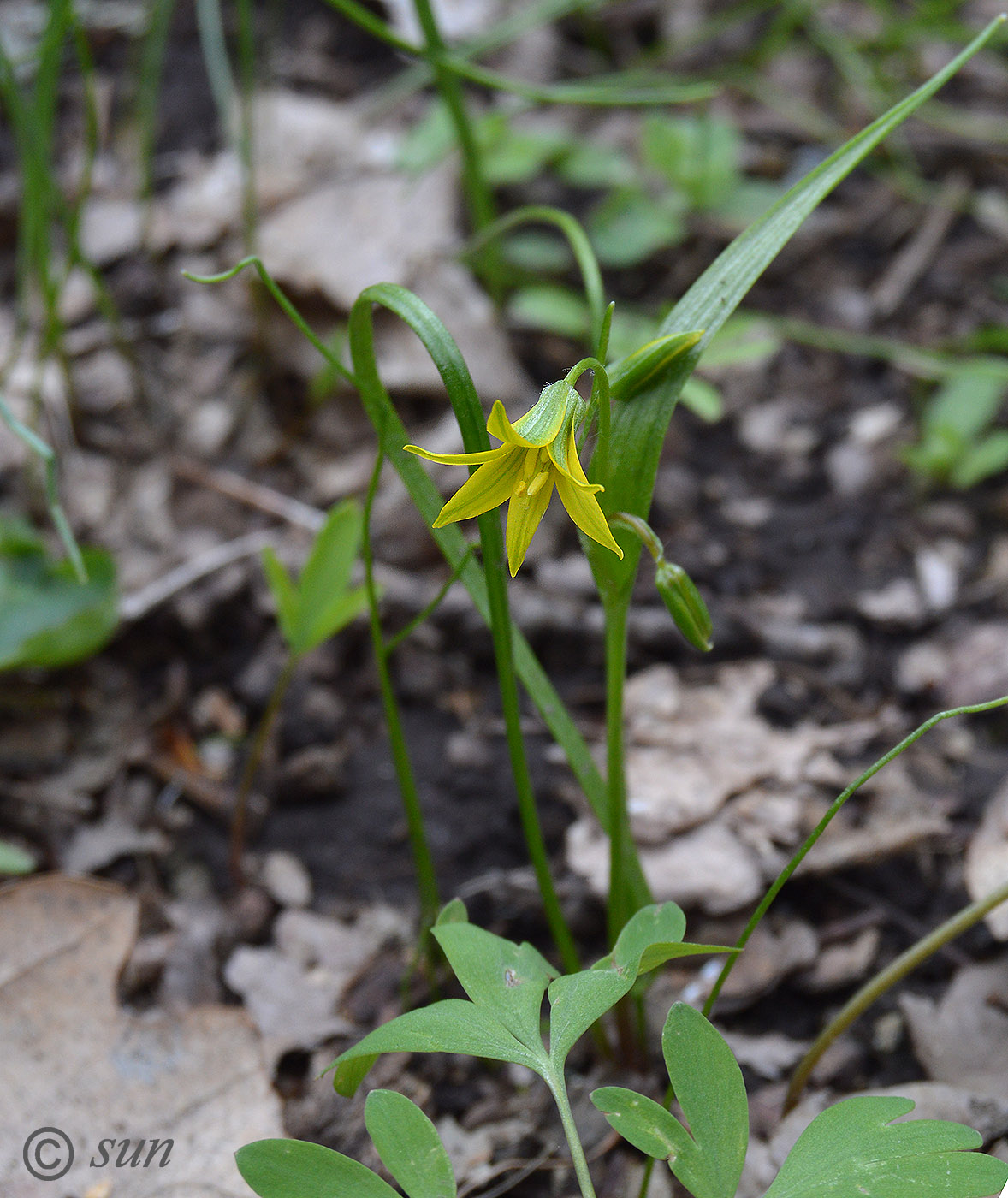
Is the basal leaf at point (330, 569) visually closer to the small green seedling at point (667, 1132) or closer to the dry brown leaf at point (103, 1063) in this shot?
the dry brown leaf at point (103, 1063)

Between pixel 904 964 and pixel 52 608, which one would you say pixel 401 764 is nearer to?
pixel 904 964

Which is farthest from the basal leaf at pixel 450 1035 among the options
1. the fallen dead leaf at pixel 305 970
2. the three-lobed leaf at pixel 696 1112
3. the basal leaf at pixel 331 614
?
the basal leaf at pixel 331 614

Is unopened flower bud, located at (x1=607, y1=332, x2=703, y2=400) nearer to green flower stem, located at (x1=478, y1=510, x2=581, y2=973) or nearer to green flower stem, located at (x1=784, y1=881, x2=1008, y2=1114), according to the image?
green flower stem, located at (x1=478, y1=510, x2=581, y2=973)

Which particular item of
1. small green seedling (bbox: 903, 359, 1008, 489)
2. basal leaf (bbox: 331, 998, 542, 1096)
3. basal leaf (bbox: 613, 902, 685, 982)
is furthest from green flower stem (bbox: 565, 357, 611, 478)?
small green seedling (bbox: 903, 359, 1008, 489)

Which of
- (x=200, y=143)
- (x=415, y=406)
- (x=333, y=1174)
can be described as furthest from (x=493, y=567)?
(x=200, y=143)

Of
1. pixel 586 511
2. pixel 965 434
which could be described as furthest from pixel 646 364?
pixel 965 434

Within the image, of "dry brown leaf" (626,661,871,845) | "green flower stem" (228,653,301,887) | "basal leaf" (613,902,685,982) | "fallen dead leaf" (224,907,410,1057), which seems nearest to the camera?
"basal leaf" (613,902,685,982)
